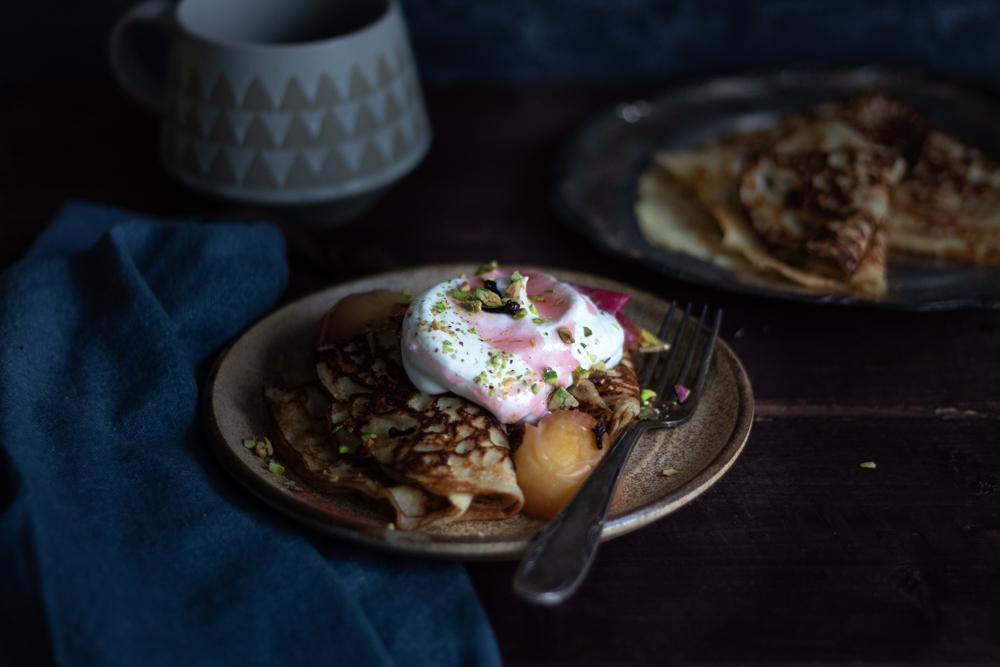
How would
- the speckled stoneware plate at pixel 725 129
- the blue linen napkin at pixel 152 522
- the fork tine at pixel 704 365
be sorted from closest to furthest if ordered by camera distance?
1. the blue linen napkin at pixel 152 522
2. the fork tine at pixel 704 365
3. the speckled stoneware plate at pixel 725 129

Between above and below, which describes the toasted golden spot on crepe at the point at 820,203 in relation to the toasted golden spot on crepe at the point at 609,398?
below

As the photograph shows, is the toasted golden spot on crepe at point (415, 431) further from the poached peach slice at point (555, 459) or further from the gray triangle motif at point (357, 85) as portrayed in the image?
the gray triangle motif at point (357, 85)

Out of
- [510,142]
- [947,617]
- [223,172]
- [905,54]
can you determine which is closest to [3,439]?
[223,172]

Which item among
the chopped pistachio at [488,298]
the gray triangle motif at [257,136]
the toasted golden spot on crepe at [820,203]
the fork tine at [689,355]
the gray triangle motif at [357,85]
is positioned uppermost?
the gray triangle motif at [357,85]

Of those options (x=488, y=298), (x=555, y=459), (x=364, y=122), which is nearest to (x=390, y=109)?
(x=364, y=122)

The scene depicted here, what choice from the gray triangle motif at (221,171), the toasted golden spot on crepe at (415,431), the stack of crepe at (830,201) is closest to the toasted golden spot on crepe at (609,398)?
the toasted golden spot on crepe at (415,431)

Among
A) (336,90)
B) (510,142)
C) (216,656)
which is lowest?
(510,142)

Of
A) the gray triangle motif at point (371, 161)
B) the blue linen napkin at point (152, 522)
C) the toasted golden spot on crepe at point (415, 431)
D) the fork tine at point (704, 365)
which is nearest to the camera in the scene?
the blue linen napkin at point (152, 522)

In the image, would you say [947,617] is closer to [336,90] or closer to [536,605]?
[536,605]
